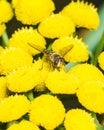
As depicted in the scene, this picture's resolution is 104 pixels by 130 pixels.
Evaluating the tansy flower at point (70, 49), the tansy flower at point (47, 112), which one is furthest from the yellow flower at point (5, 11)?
the tansy flower at point (47, 112)

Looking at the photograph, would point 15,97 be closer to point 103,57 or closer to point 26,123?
point 26,123

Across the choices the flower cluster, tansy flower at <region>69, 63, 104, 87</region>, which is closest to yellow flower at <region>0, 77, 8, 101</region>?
the flower cluster

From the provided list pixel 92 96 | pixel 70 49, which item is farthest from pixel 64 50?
pixel 92 96

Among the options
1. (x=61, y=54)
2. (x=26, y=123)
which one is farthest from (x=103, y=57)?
(x=26, y=123)

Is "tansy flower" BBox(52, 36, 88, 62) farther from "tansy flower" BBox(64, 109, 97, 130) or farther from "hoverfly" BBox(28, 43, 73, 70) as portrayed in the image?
"tansy flower" BBox(64, 109, 97, 130)

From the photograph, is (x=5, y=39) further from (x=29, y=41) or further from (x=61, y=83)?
(x=61, y=83)

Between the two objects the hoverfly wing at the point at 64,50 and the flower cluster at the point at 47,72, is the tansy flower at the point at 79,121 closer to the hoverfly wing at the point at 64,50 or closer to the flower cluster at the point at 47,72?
the flower cluster at the point at 47,72

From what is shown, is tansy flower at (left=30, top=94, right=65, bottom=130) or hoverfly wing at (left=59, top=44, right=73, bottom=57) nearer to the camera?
tansy flower at (left=30, top=94, right=65, bottom=130)

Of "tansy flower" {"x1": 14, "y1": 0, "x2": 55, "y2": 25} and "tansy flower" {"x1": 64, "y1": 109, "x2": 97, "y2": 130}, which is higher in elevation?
"tansy flower" {"x1": 14, "y1": 0, "x2": 55, "y2": 25}
